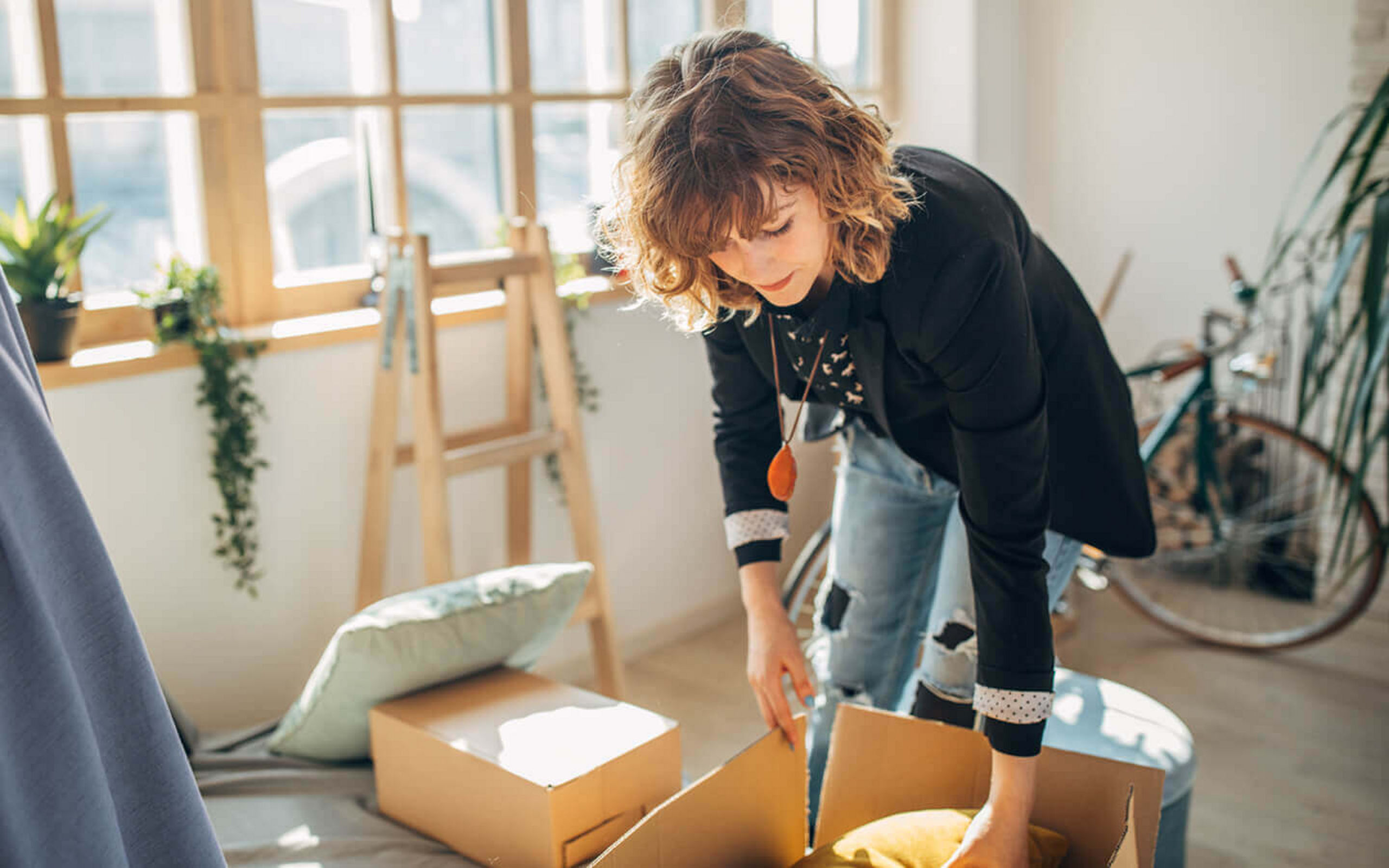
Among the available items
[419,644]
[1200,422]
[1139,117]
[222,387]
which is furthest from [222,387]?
[1139,117]

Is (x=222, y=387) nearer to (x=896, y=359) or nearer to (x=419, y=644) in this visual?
(x=419, y=644)

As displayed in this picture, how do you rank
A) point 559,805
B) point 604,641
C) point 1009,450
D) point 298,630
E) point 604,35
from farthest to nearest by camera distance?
point 604,35 → point 604,641 → point 298,630 → point 559,805 → point 1009,450

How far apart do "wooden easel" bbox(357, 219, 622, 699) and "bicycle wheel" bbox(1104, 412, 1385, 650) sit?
1446 mm

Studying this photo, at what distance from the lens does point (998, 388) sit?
3.82 feet

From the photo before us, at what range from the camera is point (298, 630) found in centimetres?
237

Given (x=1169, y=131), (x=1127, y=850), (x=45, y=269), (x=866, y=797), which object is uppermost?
(x=1169, y=131)

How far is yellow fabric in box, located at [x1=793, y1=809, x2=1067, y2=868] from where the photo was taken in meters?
1.19

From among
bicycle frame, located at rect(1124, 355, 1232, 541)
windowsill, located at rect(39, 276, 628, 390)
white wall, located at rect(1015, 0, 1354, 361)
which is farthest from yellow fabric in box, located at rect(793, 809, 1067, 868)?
white wall, located at rect(1015, 0, 1354, 361)

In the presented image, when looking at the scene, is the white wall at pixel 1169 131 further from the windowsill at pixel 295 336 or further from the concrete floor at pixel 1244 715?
the windowsill at pixel 295 336

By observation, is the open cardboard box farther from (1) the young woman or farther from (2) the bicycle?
(2) the bicycle

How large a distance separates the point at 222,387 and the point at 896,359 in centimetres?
131

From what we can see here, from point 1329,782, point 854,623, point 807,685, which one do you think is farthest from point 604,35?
point 1329,782

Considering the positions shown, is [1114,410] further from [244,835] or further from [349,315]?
[349,315]

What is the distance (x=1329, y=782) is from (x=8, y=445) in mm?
2516
